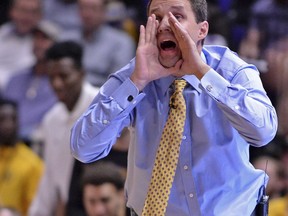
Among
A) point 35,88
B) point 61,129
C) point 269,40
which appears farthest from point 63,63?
point 269,40

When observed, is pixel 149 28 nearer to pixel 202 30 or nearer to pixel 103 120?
pixel 202 30

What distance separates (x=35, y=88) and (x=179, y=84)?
12.2 feet

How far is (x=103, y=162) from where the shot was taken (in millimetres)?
5383

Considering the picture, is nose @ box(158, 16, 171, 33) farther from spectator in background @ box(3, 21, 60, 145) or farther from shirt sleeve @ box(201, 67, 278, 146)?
spectator in background @ box(3, 21, 60, 145)

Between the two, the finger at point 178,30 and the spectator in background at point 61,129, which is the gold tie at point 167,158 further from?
the spectator in background at point 61,129

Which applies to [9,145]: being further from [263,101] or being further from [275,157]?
[263,101]

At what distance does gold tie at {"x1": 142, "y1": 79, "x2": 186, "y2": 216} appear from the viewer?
130 inches

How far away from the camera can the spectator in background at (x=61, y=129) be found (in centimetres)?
570

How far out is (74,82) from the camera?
227 inches

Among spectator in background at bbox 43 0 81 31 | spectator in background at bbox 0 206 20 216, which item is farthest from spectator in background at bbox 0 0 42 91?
spectator in background at bbox 0 206 20 216

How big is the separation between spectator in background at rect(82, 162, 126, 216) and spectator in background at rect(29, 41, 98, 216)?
323 mm

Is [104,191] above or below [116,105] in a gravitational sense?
below

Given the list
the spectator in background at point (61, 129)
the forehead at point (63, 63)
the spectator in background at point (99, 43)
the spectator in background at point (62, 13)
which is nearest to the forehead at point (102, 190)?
the spectator in background at point (61, 129)

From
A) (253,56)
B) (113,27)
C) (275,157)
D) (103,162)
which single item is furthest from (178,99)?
(113,27)
